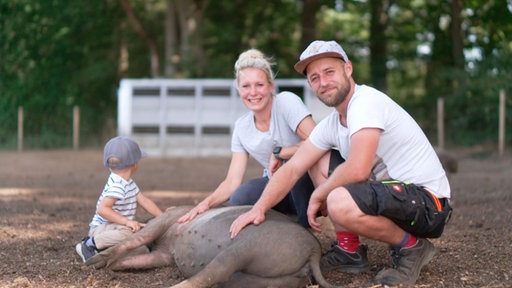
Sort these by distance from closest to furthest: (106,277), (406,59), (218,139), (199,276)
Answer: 1. (199,276)
2. (106,277)
3. (218,139)
4. (406,59)

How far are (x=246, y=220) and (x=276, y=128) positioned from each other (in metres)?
1.05

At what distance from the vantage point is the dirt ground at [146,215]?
15.3 feet

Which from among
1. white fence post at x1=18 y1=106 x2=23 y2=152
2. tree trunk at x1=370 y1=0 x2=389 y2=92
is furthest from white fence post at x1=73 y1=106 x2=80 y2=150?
tree trunk at x1=370 y1=0 x2=389 y2=92

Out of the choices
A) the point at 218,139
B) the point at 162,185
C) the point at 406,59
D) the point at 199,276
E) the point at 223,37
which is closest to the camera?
the point at 199,276

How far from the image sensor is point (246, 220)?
4.36 m

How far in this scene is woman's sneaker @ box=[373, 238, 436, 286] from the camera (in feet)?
14.3

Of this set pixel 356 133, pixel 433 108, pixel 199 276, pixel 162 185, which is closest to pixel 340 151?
pixel 356 133

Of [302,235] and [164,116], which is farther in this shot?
[164,116]

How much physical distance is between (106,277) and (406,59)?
67.9ft

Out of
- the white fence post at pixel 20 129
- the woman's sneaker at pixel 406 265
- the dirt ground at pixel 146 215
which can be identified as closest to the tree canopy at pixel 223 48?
the white fence post at pixel 20 129

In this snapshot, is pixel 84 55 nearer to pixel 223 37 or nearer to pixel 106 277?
pixel 223 37

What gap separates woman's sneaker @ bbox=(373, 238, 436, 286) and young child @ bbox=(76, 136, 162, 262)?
1681mm

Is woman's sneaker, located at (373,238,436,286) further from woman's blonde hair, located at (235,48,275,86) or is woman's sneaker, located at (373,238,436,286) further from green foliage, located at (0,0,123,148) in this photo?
green foliage, located at (0,0,123,148)

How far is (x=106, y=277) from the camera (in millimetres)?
4738
